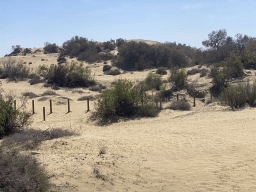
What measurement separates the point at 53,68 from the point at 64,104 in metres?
9.96

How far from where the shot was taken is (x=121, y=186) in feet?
18.6

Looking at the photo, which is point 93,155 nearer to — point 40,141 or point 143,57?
point 40,141

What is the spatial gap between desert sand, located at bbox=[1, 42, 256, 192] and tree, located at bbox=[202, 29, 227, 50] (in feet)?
92.7

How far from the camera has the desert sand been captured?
5786 millimetres

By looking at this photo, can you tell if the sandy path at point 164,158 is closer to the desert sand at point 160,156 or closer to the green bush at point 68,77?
the desert sand at point 160,156

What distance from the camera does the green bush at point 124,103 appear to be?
48.3ft

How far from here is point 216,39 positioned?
1578 inches

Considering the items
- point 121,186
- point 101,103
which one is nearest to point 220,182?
point 121,186

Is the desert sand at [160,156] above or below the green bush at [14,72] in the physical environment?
below

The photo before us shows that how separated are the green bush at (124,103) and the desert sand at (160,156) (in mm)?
1081

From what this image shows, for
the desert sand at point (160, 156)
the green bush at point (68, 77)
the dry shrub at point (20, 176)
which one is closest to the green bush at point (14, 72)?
the green bush at point (68, 77)

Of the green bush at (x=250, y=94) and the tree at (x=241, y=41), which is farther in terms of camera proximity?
the tree at (x=241, y=41)

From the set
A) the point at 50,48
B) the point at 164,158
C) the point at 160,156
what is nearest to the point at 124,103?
the point at 160,156

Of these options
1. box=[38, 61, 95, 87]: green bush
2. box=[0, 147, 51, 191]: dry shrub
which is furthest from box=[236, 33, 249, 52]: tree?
box=[0, 147, 51, 191]: dry shrub
